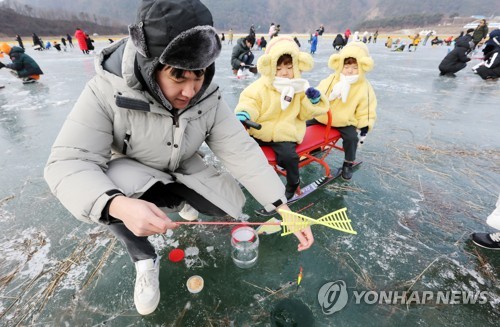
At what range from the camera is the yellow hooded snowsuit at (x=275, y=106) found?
99.9 inches

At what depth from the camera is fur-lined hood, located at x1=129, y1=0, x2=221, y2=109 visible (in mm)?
1102

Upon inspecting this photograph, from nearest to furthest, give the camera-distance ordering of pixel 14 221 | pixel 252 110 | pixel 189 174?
pixel 189 174 < pixel 14 221 < pixel 252 110

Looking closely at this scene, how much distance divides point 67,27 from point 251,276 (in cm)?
9139

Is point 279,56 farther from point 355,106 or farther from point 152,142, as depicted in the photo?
point 152,142

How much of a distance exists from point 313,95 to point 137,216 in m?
2.14

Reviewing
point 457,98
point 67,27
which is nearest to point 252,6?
point 67,27

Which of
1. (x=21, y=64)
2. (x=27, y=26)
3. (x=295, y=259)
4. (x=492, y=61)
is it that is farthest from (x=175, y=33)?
(x=27, y=26)

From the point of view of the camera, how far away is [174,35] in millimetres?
1121

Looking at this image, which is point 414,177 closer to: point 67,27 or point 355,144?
point 355,144

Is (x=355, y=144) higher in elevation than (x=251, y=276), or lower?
higher

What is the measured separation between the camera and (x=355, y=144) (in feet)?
10.1

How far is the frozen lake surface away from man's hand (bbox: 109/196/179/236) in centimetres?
77

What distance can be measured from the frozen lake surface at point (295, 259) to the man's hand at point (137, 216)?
2.54 ft

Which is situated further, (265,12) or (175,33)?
(265,12)
